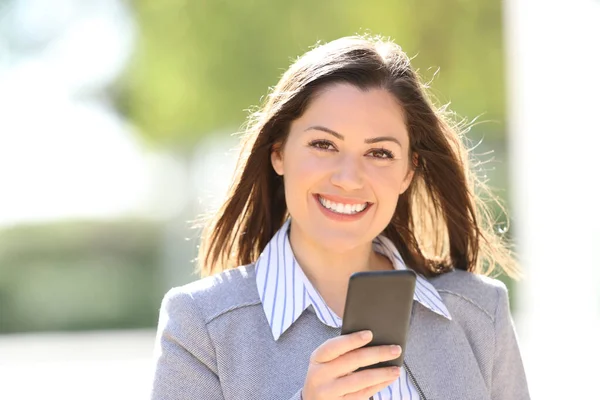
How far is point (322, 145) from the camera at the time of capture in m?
2.54

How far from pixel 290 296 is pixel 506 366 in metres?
0.66

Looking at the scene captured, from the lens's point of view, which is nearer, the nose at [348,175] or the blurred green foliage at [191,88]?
the nose at [348,175]

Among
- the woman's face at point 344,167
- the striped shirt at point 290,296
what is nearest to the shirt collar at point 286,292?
the striped shirt at point 290,296

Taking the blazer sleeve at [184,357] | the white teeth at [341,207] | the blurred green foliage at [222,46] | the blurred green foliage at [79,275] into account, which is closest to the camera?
the blazer sleeve at [184,357]

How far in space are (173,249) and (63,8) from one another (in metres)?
3.41

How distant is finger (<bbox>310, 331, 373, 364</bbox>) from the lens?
6.70 feet

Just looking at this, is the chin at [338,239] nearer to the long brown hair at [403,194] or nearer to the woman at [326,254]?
the woman at [326,254]

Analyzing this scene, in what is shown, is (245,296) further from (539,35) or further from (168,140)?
(168,140)

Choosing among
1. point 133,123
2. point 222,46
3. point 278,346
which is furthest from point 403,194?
point 133,123

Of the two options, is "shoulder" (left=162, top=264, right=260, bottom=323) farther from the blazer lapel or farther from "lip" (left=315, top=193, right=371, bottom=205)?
the blazer lapel

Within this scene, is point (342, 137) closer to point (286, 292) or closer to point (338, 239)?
point (338, 239)

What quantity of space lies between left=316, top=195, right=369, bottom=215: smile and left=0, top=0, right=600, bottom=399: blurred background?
22.4 ft

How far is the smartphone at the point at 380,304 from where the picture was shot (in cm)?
206

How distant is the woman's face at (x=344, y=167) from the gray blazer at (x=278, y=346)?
24 cm
